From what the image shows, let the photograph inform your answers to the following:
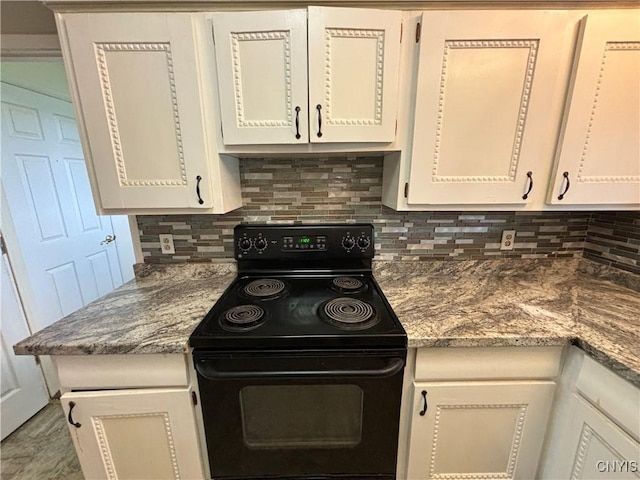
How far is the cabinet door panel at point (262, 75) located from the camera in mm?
981

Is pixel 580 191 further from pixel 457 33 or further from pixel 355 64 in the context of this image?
pixel 355 64

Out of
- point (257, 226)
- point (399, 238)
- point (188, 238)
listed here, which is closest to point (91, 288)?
point (188, 238)

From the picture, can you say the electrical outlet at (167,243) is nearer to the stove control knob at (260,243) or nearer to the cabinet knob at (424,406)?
the stove control knob at (260,243)

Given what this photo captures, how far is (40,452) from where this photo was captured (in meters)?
1.56

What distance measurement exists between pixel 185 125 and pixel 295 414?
3.92 ft

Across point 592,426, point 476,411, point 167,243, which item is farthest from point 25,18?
point 592,426

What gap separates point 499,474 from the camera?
1.09 metres

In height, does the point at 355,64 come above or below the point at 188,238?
above

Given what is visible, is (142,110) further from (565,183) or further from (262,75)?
(565,183)

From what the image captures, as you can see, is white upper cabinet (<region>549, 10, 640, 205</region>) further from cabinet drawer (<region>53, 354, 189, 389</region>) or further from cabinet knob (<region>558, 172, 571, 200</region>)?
cabinet drawer (<region>53, 354, 189, 389</region>)

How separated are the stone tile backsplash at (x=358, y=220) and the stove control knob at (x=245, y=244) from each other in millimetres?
101

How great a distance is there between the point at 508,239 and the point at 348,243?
88 centimetres

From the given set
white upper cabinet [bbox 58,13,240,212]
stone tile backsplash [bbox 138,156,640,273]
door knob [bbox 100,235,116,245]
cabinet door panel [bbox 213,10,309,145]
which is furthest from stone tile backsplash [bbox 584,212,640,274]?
door knob [bbox 100,235,116,245]

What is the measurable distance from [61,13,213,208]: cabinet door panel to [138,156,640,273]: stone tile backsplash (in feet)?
1.02
